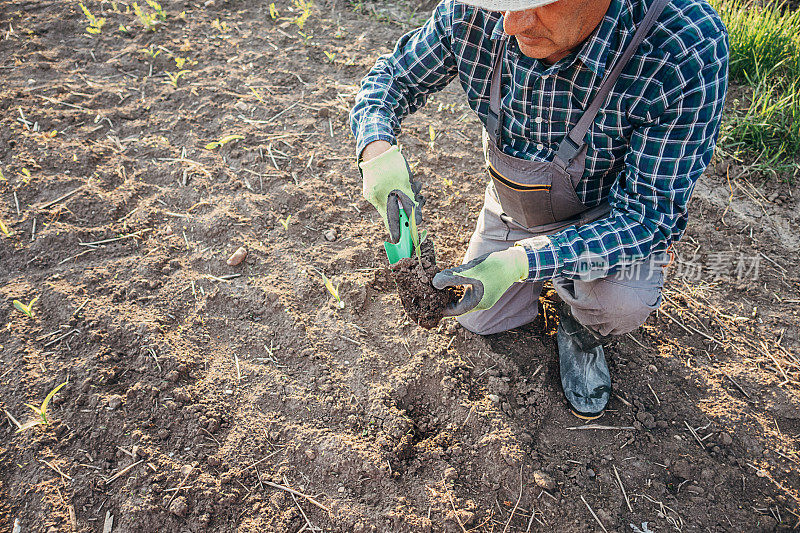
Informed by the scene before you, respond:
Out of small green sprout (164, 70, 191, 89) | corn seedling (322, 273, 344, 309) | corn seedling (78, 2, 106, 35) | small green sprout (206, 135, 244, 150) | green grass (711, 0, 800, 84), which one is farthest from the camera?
corn seedling (78, 2, 106, 35)

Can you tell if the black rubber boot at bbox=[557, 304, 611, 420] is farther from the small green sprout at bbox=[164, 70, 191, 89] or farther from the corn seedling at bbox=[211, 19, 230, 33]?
the corn seedling at bbox=[211, 19, 230, 33]

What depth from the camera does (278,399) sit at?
1909mm

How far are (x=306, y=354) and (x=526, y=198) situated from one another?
1018mm

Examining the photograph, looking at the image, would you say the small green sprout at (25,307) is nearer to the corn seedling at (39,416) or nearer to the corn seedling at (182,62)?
the corn seedling at (39,416)

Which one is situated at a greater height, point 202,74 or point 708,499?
point 202,74

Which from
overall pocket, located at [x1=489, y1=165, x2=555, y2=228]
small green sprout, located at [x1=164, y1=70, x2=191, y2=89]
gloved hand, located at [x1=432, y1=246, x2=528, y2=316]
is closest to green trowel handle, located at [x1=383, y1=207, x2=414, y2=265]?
gloved hand, located at [x1=432, y1=246, x2=528, y2=316]

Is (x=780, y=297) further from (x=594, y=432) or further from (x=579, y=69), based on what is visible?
(x=579, y=69)

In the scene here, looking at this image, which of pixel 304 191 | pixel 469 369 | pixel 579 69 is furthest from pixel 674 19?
pixel 304 191

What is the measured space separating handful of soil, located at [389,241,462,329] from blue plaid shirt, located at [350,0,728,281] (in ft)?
1.00

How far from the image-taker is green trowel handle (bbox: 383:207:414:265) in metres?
1.79

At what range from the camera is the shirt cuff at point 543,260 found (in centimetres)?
163

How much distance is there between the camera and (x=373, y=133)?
6.26 ft

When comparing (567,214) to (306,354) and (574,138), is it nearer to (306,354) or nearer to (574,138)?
(574,138)

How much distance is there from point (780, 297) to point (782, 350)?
30cm
